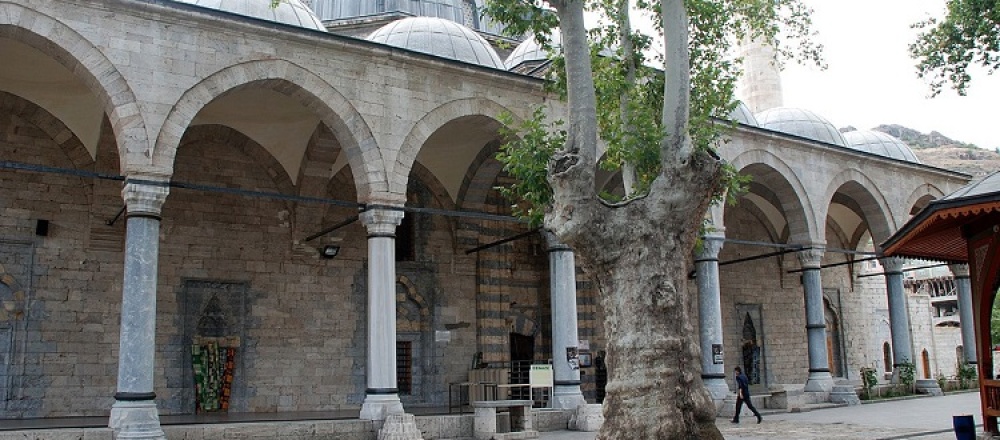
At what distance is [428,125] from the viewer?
452 inches

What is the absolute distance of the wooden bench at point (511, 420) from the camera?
35.0 feet

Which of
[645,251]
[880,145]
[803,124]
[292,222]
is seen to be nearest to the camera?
[645,251]

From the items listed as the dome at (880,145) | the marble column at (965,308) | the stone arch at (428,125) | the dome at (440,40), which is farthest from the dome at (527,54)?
the marble column at (965,308)

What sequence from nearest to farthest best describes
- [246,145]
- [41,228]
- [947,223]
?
1. [947,223]
2. [41,228]
3. [246,145]

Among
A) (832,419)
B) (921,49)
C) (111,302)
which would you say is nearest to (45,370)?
(111,302)

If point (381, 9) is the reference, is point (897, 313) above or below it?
below

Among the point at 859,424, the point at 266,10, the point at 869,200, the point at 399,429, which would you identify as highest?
the point at 266,10

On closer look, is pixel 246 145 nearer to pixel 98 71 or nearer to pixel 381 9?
pixel 98 71

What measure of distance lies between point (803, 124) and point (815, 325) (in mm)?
4910

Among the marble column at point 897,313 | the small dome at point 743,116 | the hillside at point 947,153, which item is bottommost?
the marble column at point 897,313

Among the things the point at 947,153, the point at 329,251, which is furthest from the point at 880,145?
the point at 947,153

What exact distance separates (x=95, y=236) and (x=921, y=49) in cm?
1115

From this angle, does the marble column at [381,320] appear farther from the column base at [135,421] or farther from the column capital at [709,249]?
the column capital at [709,249]

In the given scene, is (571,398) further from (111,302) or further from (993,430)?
(111,302)
